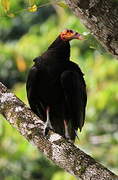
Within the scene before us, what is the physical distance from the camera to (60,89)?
3107 mm

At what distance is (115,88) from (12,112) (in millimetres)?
2789

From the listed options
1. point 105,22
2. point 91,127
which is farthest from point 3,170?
point 105,22

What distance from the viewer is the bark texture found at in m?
1.88

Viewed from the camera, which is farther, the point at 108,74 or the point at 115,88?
the point at 108,74

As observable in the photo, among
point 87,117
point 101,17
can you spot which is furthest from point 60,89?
point 87,117

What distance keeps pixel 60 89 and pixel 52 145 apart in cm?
80

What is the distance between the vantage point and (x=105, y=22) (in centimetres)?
190

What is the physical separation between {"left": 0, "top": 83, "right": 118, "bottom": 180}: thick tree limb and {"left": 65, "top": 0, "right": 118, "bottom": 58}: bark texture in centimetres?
51

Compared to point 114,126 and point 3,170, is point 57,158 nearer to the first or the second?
point 3,170

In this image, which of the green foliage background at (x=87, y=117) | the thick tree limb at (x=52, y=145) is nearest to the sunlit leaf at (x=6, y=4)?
the thick tree limb at (x=52, y=145)

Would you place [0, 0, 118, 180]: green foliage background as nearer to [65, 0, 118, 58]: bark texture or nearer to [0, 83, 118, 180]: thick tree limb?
[0, 83, 118, 180]: thick tree limb

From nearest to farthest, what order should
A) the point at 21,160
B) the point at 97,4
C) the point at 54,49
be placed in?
the point at 97,4, the point at 54,49, the point at 21,160

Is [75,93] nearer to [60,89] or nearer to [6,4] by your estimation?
[60,89]

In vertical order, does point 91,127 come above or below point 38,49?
below
